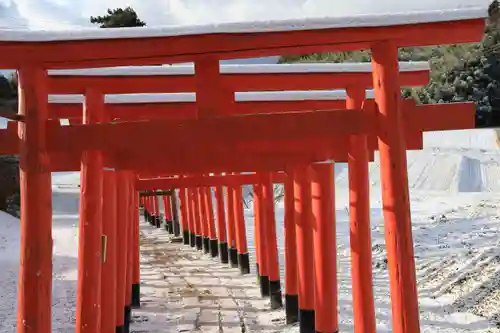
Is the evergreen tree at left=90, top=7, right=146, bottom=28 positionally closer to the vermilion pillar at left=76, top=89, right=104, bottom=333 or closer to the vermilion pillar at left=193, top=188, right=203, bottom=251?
the vermilion pillar at left=193, top=188, right=203, bottom=251

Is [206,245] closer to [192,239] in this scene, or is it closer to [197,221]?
[197,221]

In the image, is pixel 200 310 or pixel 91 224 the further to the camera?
pixel 200 310

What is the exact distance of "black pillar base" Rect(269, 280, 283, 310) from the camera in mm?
8820

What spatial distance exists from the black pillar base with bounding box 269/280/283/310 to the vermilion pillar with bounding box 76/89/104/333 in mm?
4905

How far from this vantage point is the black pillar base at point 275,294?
8.82 meters

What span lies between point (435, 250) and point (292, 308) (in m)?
5.16

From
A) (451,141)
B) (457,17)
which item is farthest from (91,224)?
(451,141)

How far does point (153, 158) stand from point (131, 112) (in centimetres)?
89

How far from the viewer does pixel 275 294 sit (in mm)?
8859

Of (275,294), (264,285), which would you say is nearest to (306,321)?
(275,294)

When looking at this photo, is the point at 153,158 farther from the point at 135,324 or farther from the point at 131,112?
the point at 135,324

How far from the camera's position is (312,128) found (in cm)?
342

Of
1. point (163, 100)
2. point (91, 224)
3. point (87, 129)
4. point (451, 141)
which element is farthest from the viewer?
point (451, 141)

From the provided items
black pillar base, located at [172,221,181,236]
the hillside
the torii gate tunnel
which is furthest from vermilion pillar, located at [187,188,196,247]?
the torii gate tunnel
